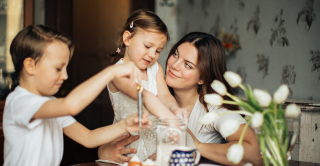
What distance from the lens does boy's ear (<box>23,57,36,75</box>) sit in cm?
90

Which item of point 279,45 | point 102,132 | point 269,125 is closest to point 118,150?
point 102,132

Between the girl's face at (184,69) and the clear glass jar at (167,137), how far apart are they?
68 cm

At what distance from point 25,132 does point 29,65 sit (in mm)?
253

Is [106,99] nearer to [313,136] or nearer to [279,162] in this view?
[313,136]

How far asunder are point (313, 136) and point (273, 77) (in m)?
0.82

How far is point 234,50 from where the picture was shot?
2.82 m

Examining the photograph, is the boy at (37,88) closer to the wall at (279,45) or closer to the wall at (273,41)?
the wall at (279,45)

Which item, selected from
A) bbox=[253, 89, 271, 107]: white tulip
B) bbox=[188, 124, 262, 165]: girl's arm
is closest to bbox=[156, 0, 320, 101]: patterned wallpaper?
bbox=[188, 124, 262, 165]: girl's arm

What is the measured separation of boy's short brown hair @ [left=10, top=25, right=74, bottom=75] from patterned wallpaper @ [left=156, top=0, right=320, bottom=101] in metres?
1.94

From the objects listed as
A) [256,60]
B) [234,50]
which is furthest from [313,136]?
[234,50]

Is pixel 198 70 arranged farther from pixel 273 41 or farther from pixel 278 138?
pixel 273 41

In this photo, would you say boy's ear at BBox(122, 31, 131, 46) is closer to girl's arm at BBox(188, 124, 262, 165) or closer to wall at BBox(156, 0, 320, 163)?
girl's arm at BBox(188, 124, 262, 165)

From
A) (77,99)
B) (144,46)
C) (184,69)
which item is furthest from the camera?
(184,69)

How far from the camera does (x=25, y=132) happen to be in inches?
37.4
